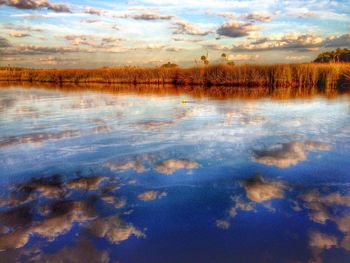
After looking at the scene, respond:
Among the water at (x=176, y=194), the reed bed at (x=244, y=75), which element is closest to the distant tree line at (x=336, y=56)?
the reed bed at (x=244, y=75)

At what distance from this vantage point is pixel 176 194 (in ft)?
15.6

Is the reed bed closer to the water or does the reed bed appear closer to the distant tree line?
the water

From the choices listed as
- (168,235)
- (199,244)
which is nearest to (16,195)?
(168,235)

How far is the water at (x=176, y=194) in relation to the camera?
3.37m

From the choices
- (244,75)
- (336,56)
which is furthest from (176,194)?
(336,56)

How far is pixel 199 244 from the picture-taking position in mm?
3420

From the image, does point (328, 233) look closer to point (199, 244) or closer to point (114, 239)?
point (199, 244)

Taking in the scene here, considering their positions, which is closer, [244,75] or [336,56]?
[244,75]

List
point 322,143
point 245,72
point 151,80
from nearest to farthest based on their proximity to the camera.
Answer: point 322,143, point 245,72, point 151,80

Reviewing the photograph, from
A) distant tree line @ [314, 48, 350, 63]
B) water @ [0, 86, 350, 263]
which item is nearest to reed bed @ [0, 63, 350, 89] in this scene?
water @ [0, 86, 350, 263]

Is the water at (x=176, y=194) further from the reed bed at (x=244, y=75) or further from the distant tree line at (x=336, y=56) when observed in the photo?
the distant tree line at (x=336, y=56)

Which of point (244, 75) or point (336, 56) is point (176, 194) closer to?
point (244, 75)

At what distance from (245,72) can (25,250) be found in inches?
1115

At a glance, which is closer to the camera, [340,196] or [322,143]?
[340,196]
